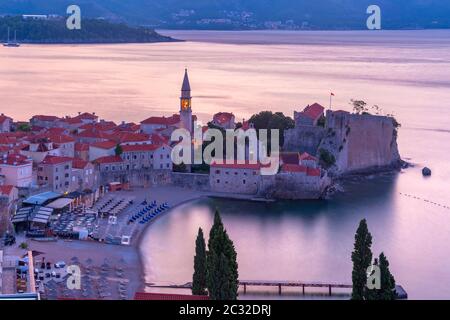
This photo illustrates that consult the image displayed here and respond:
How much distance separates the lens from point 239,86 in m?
40.0

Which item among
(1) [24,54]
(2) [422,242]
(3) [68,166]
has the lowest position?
(2) [422,242]

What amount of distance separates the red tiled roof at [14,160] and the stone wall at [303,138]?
6637 millimetres

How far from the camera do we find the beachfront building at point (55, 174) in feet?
45.6

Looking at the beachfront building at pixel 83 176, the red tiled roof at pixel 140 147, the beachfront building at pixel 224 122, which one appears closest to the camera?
the beachfront building at pixel 83 176

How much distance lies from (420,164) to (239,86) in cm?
2084

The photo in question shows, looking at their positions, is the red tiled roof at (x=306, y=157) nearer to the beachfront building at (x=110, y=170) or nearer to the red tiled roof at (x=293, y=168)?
the red tiled roof at (x=293, y=168)

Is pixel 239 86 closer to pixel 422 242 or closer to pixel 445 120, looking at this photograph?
pixel 445 120

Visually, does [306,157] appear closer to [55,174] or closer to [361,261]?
[55,174]

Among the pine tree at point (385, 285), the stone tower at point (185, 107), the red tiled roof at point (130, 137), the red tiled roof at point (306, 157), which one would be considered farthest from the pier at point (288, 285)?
the stone tower at point (185, 107)

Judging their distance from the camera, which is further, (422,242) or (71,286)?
(422,242)

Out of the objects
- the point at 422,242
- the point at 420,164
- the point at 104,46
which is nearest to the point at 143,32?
the point at 104,46
